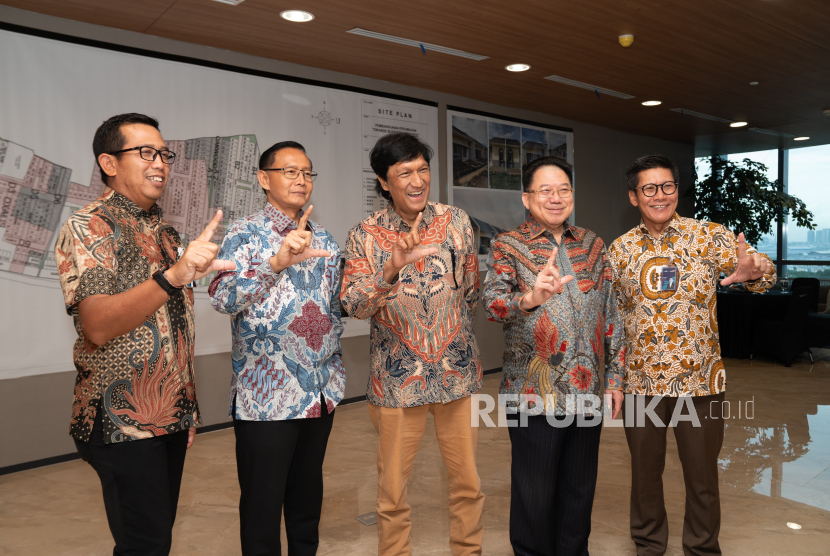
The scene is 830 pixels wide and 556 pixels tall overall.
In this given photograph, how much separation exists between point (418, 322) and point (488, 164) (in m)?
4.80

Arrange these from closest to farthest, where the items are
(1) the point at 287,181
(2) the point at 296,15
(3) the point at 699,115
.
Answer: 1. (1) the point at 287,181
2. (2) the point at 296,15
3. (3) the point at 699,115

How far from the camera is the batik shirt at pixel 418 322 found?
2.25 metres

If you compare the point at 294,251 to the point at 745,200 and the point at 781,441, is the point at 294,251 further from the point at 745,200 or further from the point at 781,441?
the point at 745,200

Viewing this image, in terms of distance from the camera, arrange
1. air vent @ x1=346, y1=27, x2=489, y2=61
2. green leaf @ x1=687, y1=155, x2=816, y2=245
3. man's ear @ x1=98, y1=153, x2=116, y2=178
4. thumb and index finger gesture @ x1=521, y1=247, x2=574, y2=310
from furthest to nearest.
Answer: green leaf @ x1=687, y1=155, x2=816, y2=245 < air vent @ x1=346, y1=27, x2=489, y2=61 < thumb and index finger gesture @ x1=521, y1=247, x2=574, y2=310 < man's ear @ x1=98, y1=153, x2=116, y2=178

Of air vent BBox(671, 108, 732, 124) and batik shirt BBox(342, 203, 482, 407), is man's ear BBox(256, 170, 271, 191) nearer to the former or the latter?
batik shirt BBox(342, 203, 482, 407)

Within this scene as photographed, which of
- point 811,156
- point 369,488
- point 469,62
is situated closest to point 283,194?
point 369,488

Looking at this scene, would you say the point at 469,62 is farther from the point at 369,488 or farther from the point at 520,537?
the point at 520,537

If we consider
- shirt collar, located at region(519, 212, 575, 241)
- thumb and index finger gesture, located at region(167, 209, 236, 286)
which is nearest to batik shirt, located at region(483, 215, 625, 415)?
shirt collar, located at region(519, 212, 575, 241)

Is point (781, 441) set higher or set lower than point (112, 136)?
lower

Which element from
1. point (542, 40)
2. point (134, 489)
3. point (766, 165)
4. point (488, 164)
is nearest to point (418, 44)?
point (542, 40)

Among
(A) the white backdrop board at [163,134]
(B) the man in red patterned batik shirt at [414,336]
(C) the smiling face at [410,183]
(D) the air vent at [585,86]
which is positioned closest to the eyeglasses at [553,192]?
(B) the man in red patterned batik shirt at [414,336]

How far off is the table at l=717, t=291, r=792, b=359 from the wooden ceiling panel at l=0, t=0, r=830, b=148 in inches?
91.7

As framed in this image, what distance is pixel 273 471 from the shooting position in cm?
207

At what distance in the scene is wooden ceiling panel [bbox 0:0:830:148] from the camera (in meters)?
3.93
